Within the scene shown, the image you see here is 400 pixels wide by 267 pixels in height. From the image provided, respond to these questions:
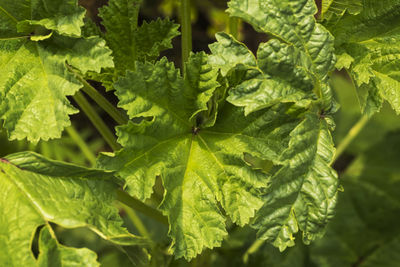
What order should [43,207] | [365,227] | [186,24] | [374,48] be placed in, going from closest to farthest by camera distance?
[43,207] → [374,48] → [186,24] → [365,227]

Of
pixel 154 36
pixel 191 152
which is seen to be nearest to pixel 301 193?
pixel 191 152

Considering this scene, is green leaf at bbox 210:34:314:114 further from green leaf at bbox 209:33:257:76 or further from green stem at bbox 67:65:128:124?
green stem at bbox 67:65:128:124

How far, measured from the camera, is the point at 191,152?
44.5 inches

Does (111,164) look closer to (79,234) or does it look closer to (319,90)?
(319,90)

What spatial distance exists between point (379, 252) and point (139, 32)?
4.64 ft

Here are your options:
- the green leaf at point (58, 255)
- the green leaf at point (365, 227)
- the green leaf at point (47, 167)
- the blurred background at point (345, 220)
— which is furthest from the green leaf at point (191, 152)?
the green leaf at point (365, 227)

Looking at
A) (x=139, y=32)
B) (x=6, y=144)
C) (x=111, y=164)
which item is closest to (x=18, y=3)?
(x=139, y=32)

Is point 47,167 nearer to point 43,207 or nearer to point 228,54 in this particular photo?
point 43,207

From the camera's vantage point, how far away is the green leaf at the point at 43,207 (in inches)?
39.5

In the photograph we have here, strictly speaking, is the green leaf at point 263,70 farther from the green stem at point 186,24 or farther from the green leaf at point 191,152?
the green stem at point 186,24

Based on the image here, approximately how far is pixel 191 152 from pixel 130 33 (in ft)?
1.04

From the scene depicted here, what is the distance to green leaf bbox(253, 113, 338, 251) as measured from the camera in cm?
102

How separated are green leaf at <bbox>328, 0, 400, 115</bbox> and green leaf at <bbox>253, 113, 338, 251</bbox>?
0.16 metres

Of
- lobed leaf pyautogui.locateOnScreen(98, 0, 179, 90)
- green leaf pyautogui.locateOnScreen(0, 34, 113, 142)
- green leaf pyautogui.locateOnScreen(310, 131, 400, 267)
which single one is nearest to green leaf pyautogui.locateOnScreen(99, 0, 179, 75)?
lobed leaf pyautogui.locateOnScreen(98, 0, 179, 90)
